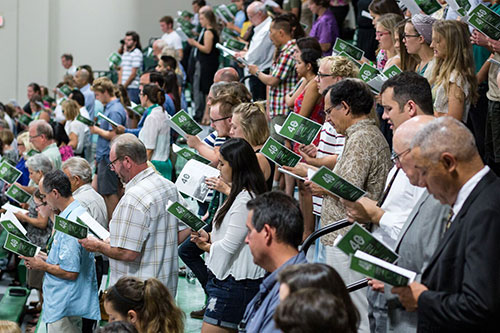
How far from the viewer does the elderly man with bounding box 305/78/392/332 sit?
4.20 m

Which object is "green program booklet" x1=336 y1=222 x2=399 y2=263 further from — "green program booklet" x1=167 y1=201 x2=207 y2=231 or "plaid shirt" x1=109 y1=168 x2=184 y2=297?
"plaid shirt" x1=109 y1=168 x2=184 y2=297

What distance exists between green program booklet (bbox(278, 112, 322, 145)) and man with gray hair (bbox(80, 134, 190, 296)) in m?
0.81

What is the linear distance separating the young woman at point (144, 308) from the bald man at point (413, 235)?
117 centimetres

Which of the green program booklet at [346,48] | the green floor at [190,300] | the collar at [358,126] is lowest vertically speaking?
the green floor at [190,300]

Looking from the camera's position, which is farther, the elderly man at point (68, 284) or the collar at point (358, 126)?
the elderly man at point (68, 284)

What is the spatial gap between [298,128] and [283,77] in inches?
121

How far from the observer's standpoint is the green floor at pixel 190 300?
587 centimetres

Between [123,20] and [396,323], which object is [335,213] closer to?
[396,323]

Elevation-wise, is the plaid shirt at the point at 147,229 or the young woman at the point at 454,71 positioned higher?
the young woman at the point at 454,71

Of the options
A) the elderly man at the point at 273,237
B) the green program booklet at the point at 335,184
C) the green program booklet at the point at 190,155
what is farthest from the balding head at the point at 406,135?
the green program booklet at the point at 190,155

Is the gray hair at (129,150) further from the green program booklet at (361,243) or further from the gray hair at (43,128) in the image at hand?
the gray hair at (43,128)

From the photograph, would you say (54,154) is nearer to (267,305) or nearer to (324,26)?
(324,26)

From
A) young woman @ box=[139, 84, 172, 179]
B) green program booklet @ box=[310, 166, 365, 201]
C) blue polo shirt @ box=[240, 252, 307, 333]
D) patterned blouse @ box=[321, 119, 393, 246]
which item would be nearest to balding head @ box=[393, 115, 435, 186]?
green program booklet @ box=[310, 166, 365, 201]

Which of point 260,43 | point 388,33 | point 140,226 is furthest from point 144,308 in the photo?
point 260,43
